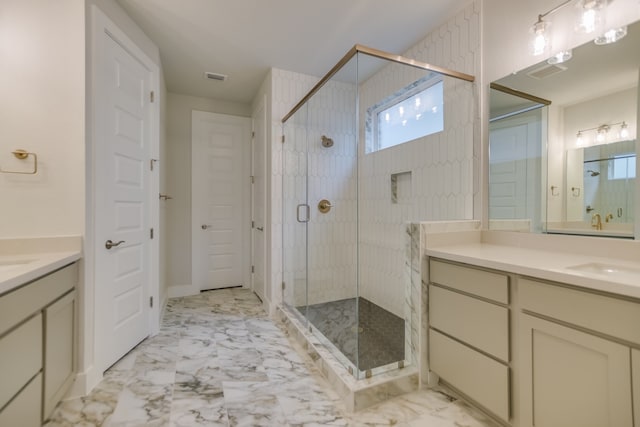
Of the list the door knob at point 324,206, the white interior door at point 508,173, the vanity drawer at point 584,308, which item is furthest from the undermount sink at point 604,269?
the door knob at point 324,206

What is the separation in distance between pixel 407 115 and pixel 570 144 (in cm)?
148

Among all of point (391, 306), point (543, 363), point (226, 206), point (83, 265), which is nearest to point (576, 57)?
point (543, 363)

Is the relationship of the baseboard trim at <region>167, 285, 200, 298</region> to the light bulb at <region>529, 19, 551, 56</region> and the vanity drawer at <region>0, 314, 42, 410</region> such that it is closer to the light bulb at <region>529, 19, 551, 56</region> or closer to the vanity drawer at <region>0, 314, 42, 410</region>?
the vanity drawer at <region>0, 314, 42, 410</region>

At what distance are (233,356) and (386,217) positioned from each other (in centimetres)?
189

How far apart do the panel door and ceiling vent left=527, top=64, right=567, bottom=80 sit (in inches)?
107

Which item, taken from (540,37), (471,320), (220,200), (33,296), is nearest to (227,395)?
(33,296)

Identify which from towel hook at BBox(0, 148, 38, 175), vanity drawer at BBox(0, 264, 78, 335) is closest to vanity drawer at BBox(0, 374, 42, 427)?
vanity drawer at BBox(0, 264, 78, 335)

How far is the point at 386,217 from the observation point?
296 centimetres

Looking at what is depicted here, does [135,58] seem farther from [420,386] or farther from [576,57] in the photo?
[420,386]

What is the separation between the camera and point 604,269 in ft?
4.24

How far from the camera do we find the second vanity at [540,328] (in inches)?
38.7

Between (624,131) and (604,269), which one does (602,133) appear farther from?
(604,269)

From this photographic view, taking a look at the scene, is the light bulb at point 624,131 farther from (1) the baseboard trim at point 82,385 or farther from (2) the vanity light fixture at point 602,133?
(1) the baseboard trim at point 82,385

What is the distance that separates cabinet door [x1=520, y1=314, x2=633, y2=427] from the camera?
3.21 feet
